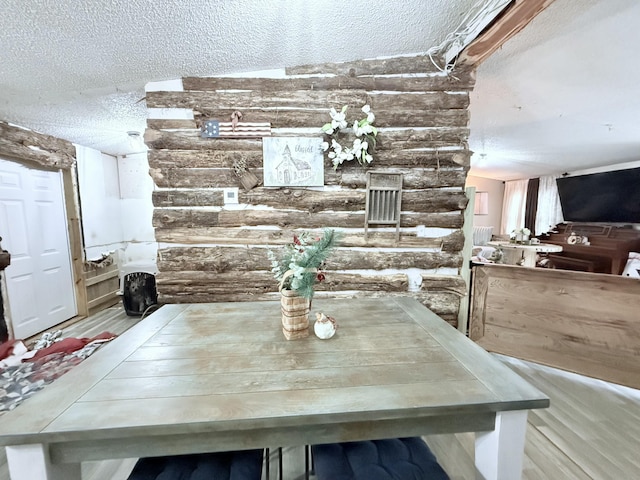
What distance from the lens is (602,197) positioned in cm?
510

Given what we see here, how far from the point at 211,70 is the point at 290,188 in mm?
1129

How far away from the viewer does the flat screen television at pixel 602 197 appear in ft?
15.3

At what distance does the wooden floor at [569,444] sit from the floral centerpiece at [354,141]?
2088 mm

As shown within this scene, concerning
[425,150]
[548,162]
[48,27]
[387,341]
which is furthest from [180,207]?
[548,162]

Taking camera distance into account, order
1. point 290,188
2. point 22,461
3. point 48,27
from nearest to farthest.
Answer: point 22,461
point 48,27
point 290,188

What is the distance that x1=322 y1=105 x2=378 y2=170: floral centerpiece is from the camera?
2.24 meters

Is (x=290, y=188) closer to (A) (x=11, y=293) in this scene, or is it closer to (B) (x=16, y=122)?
(B) (x=16, y=122)

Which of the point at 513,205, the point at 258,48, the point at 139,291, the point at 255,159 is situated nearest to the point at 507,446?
the point at 255,159

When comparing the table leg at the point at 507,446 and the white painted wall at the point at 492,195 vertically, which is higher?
the white painted wall at the point at 492,195

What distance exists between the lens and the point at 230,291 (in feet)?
8.08

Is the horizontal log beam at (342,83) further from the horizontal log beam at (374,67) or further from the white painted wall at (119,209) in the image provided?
the white painted wall at (119,209)

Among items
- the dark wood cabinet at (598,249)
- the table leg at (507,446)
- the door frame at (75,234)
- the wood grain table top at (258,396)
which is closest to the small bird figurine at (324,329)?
the wood grain table top at (258,396)

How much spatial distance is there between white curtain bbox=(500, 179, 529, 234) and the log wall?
6297 millimetres

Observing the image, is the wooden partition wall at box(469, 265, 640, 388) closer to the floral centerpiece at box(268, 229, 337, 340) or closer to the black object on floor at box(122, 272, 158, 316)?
the floral centerpiece at box(268, 229, 337, 340)
